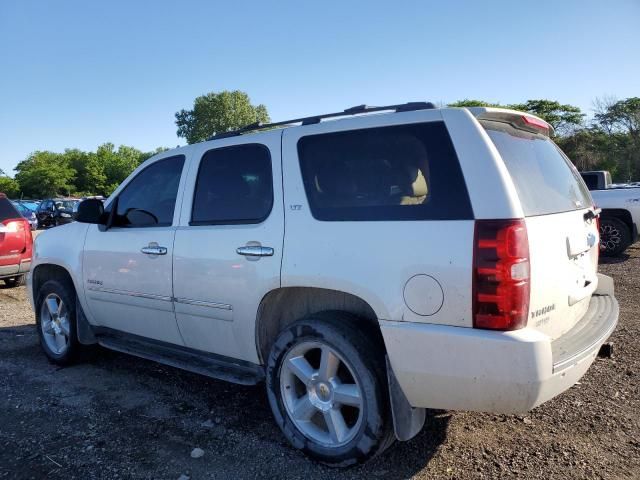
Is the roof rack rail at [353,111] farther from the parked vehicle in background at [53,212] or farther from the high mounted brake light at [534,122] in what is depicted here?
the parked vehicle in background at [53,212]

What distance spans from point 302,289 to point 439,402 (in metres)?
1.03

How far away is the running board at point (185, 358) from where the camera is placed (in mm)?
3297

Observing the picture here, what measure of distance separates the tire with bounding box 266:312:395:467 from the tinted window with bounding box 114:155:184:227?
1490 millimetres

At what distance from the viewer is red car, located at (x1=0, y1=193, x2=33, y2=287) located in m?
8.16

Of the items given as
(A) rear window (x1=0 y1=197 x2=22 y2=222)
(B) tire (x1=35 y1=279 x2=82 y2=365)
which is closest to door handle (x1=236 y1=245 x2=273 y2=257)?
(B) tire (x1=35 y1=279 x2=82 y2=365)

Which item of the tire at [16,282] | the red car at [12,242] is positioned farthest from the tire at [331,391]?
the tire at [16,282]

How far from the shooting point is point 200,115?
74.2 m

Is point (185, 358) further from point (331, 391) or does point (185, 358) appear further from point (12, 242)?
point (12, 242)

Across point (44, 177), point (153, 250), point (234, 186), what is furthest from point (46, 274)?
point (44, 177)

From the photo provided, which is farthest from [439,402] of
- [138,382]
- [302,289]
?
[138,382]

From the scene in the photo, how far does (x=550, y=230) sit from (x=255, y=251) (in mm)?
1669

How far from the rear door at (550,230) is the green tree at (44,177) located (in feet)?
303

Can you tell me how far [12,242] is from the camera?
8.25m

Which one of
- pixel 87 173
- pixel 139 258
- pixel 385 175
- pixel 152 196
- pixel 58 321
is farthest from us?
pixel 87 173
